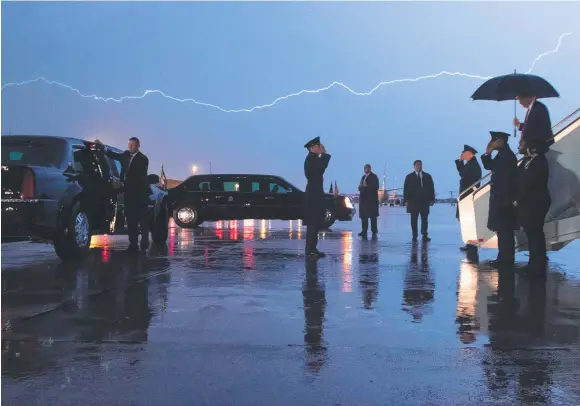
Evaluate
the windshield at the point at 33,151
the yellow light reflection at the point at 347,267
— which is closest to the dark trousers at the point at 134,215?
the windshield at the point at 33,151

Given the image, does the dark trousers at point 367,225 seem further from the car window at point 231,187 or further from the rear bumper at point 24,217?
the rear bumper at point 24,217

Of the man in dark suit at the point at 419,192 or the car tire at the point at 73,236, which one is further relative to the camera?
the man in dark suit at the point at 419,192

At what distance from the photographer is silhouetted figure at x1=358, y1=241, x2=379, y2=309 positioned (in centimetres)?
682

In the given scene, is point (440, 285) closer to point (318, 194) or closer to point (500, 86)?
point (318, 194)

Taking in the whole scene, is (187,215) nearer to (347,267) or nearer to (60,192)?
(60,192)

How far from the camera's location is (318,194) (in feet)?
35.6

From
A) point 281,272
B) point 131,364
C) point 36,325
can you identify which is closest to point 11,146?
point 281,272

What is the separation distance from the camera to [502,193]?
9.46m

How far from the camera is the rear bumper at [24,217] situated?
9086 mm

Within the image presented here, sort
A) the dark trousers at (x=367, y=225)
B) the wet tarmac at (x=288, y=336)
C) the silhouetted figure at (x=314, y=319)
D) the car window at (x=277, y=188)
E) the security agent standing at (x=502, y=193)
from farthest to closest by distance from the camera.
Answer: the car window at (x=277, y=188), the dark trousers at (x=367, y=225), the security agent standing at (x=502, y=193), the silhouetted figure at (x=314, y=319), the wet tarmac at (x=288, y=336)

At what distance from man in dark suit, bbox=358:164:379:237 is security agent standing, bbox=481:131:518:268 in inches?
285

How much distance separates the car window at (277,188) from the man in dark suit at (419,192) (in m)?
7.21

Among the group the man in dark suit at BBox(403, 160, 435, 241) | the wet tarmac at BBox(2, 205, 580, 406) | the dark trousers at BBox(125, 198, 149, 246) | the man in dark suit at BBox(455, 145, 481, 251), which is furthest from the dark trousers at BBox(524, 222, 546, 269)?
the man in dark suit at BBox(403, 160, 435, 241)

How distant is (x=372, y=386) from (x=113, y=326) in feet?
7.81
